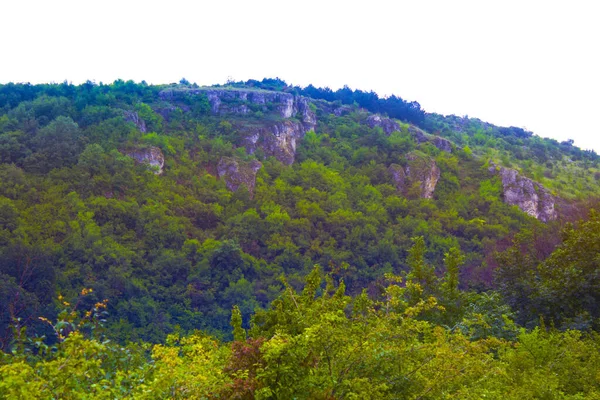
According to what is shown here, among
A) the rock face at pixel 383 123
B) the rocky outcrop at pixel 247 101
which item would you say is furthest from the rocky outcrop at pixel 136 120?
the rock face at pixel 383 123

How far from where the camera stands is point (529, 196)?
206 feet

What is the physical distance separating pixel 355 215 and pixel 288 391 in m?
52.1

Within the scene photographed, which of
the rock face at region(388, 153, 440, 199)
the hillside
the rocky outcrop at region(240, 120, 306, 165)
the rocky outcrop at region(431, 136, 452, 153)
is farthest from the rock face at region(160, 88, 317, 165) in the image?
the rocky outcrop at region(431, 136, 452, 153)

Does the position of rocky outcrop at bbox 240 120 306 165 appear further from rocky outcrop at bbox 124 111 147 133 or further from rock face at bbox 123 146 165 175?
rocky outcrop at bbox 124 111 147 133

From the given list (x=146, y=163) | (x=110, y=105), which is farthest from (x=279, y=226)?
(x=110, y=105)

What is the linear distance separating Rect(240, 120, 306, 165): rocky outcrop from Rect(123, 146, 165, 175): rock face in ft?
42.8

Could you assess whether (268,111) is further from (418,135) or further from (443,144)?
(443,144)

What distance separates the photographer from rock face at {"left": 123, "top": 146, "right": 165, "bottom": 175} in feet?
195

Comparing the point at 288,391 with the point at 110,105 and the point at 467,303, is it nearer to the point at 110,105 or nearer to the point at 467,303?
the point at 467,303

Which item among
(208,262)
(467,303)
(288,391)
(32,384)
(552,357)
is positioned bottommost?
(208,262)

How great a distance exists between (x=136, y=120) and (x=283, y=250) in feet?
92.1

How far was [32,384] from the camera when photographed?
5168 millimetres

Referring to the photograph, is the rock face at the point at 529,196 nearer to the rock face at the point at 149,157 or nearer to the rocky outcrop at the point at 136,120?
the rock face at the point at 149,157

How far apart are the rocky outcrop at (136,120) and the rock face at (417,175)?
32.7m
